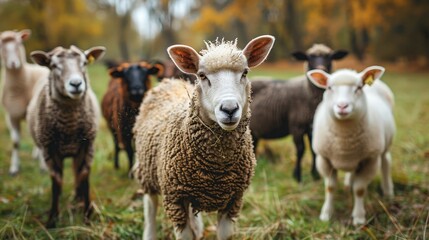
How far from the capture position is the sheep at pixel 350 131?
4121 millimetres

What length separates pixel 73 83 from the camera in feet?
13.2

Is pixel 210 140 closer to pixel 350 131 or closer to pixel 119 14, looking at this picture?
pixel 350 131

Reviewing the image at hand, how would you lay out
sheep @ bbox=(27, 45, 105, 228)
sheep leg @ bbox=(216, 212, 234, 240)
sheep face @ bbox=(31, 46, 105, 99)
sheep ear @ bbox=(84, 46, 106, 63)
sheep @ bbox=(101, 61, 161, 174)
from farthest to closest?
1. sheep @ bbox=(101, 61, 161, 174)
2. sheep ear @ bbox=(84, 46, 106, 63)
3. sheep @ bbox=(27, 45, 105, 228)
4. sheep face @ bbox=(31, 46, 105, 99)
5. sheep leg @ bbox=(216, 212, 234, 240)

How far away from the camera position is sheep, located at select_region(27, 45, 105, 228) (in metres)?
4.14

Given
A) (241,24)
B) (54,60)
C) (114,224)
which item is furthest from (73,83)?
(241,24)

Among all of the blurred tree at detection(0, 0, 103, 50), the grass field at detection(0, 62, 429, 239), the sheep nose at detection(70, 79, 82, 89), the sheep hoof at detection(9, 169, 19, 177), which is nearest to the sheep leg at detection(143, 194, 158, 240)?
the grass field at detection(0, 62, 429, 239)

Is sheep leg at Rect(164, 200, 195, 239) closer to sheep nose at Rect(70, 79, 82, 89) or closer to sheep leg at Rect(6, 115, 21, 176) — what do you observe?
sheep nose at Rect(70, 79, 82, 89)

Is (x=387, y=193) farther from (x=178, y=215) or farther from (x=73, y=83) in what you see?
(x=73, y=83)

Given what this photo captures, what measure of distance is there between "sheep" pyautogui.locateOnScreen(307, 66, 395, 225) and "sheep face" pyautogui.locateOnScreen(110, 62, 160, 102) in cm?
214

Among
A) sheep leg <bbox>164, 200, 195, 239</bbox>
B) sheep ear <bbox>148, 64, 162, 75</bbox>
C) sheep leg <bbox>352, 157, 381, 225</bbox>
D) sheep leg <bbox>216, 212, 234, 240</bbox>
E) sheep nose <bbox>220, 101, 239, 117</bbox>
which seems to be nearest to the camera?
sheep nose <bbox>220, 101, 239, 117</bbox>

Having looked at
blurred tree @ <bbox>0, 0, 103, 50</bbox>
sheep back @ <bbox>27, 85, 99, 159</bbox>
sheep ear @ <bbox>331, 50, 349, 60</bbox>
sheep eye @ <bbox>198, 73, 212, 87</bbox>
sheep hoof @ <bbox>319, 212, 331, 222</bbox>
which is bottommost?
sheep hoof @ <bbox>319, 212, 331, 222</bbox>

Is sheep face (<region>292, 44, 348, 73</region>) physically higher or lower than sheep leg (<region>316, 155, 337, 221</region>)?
higher

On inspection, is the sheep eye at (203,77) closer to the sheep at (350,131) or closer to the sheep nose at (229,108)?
the sheep nose at (229,108)

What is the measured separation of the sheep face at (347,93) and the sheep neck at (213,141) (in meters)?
1.47
